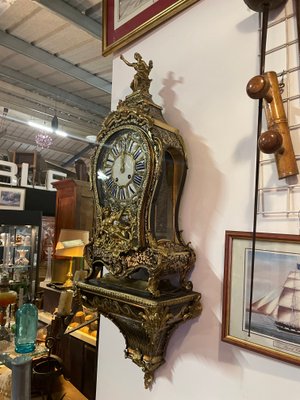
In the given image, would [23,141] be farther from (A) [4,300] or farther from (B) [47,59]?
(A) [4,300]

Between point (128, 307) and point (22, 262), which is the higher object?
point (128, 307)

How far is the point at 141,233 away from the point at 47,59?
2.46 metres

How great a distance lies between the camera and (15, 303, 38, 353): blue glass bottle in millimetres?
1599

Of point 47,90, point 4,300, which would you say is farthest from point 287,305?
point 47,90

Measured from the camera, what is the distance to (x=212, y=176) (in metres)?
1.14

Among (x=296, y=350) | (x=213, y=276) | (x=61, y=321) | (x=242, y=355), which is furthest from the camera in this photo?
(x=61, y=321)

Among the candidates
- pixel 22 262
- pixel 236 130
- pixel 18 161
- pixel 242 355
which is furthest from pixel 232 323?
pixel 18 161

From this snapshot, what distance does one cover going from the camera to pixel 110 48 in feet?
5.19

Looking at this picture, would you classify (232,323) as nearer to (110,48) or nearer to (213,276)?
(213,276)

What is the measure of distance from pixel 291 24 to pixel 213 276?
835mm

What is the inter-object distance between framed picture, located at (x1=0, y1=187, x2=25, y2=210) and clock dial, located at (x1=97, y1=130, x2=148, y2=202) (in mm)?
4793

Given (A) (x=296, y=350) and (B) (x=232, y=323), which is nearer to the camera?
(A) (x=296, y=350)

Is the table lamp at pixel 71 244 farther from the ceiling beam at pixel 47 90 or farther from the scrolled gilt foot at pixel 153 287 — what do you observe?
the scrolled gilt foot at pixel 153 287

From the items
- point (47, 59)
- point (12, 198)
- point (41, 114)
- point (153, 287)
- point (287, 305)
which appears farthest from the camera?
point (12, 198)
